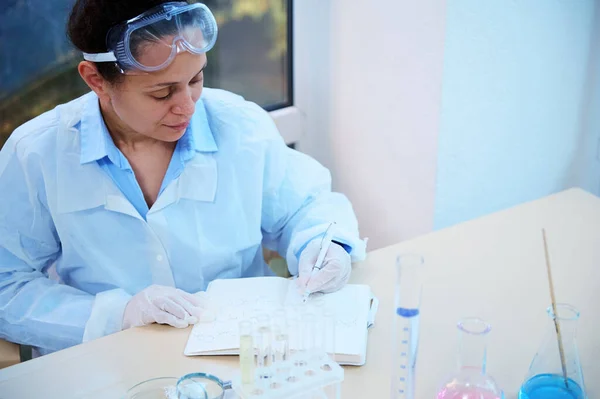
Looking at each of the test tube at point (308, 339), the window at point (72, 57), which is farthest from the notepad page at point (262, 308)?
the window at point (72, 57)

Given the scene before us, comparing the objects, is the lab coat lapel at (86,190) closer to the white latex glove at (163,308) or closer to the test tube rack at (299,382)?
the white latex glove at (163,308)

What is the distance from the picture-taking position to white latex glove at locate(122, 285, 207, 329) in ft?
4.33

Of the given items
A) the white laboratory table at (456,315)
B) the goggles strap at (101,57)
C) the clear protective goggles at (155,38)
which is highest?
the clear protective goggles at (155,38)

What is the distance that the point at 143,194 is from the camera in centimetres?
157

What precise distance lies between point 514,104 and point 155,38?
47.5 inches

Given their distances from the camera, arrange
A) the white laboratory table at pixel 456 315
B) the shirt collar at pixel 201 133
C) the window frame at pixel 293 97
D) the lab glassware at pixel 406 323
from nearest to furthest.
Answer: the lab glassware at pixel 406 323 → the white laboratory table at pixel 456 315 → the shirt collar at pixel 201 133 → the window frame at pixel 293 97

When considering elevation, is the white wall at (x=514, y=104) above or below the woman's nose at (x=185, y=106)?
below

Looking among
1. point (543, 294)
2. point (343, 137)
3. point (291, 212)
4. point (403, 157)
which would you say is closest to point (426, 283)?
point (543, 294)

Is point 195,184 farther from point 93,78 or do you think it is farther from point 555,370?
point 555,370

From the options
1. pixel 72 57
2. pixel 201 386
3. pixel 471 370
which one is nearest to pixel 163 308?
pixel 201 386

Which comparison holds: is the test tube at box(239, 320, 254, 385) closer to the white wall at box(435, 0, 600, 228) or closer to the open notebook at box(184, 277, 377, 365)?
the open notebook at box(184, 277, 377, 365)

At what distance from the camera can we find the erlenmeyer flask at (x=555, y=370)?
1.10m

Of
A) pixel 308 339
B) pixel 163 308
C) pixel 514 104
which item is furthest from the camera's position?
pixel 514 104

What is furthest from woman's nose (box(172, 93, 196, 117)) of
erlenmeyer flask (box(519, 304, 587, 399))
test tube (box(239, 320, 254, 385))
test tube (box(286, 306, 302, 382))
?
erlenmeyer flask (box(519, 304, 587, 399))
